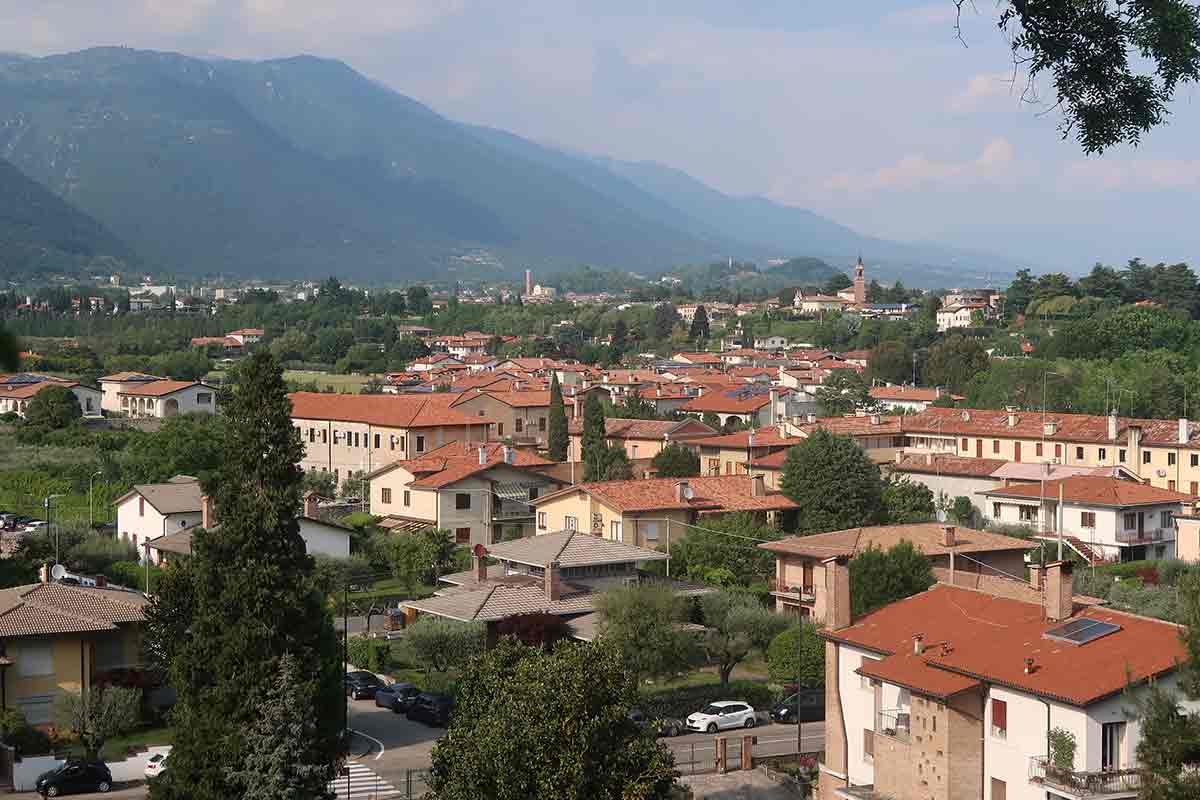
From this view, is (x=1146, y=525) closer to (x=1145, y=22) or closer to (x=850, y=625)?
(x=850, y=625)

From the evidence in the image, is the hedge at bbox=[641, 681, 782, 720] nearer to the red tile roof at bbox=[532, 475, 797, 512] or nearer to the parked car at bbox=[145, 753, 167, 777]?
the parked car at bbox=[145, 753, 167, 777]

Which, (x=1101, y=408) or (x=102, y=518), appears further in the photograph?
(x=1101, y=408)

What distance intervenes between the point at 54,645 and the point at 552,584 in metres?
9.90

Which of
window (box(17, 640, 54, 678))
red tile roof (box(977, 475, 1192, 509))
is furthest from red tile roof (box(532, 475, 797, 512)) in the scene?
window (box(17, 640, 54, 678))

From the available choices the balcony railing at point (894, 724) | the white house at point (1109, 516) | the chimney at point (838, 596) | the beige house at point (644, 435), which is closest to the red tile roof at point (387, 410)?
the beige house at point (644, 435)

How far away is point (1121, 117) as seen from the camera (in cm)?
659

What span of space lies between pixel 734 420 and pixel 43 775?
4733 cm

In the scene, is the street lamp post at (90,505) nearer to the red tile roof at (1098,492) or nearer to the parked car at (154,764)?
the parked car at (154,764)

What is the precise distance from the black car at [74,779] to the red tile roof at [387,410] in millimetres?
32417

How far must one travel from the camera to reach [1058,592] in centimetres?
1967

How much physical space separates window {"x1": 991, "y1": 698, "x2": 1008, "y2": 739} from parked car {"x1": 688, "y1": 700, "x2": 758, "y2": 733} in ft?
24.2

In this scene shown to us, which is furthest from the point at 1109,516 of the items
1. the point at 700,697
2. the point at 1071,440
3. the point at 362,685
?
the point at 362,685

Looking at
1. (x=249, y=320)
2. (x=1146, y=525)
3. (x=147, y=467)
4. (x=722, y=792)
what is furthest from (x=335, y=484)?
(x=249, y=320)

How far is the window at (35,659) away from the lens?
2381 cm
